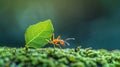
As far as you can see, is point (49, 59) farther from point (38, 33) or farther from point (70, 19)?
point (70, 19)

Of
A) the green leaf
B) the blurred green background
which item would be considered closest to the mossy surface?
the green leaf

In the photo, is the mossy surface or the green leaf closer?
the mossy surface

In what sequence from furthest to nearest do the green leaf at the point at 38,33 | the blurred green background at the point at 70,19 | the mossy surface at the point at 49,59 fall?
the blurred green background at the point at 70,19, the green leaf at the point at 38,33, the mossy surface at the point at 49,59

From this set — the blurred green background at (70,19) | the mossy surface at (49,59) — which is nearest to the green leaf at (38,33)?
the mossy surface at (49,59)

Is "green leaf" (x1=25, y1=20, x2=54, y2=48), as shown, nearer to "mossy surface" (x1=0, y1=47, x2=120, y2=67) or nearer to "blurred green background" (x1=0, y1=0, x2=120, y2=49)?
"mossy surface" (x1=0, y1=47, x2=120, y2=67)

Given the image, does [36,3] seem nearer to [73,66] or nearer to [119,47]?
[119,47]

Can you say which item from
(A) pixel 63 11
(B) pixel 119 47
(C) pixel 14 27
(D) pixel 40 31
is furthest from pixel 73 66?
(A) pixel 63 11

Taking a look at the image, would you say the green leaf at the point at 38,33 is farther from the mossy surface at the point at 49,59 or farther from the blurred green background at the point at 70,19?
the blurred green background at the point at 70,19
